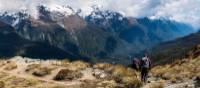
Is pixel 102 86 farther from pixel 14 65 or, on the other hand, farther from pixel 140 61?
pixel 14 65

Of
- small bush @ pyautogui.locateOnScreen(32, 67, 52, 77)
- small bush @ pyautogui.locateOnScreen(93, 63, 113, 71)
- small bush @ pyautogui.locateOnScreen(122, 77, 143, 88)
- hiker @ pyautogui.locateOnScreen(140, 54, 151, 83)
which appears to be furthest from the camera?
small bush @ pyautogui.locateOnScreen(32, 67, 52, 77)

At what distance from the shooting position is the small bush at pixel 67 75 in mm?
57725

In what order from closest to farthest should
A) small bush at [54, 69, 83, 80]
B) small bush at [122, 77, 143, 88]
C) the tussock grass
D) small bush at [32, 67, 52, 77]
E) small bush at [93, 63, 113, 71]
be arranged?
1. small bush at [122, 77, 143, 88]
2. the tussock grass
3. small bush at [54, 69, 83, 80]
4. small bush at [93, 63, 113, 71]
5. small bush at [32, 67, 52, 77]

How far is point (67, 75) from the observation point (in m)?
57.9

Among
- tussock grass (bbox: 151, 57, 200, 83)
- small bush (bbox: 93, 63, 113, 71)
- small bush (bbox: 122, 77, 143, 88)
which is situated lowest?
small bush (bbox: 122, 77, 143, 88)

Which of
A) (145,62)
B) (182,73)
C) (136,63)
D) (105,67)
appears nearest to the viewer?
(145,62)

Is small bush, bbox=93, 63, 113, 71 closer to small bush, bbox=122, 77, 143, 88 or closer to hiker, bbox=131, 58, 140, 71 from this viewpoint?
hiker, bbox=131, 58, 140, 71

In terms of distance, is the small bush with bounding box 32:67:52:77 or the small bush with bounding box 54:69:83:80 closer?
the small bush with bounding box 54:69:83:80

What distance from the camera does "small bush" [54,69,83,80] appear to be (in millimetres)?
57725

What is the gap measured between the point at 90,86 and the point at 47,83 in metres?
6.61

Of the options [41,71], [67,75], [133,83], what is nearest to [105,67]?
[67,75]

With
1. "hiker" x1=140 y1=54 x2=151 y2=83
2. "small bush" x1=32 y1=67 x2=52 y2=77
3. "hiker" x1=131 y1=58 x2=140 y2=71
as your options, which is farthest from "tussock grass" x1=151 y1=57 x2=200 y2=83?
"small bush" x1=32 y1=67 x2=52 y2=77

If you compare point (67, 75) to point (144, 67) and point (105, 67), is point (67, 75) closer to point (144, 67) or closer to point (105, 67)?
point (105, 67)

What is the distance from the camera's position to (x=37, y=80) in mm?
56719
